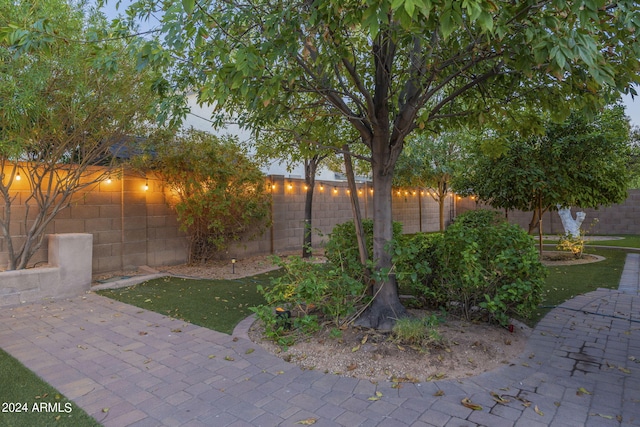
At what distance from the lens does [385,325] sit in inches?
152

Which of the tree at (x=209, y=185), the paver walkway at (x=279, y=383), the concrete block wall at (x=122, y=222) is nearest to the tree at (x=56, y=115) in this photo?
the concrete block wall at (x=122, y=222)

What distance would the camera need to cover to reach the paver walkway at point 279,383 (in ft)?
8.07

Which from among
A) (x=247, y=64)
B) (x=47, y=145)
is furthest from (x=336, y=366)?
(x=47, y=145)

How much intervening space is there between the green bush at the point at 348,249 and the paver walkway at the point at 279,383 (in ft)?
4.15

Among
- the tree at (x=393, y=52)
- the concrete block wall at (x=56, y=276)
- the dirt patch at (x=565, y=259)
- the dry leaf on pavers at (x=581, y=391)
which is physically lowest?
the dry leaf on pavers at (x=581, y=391)

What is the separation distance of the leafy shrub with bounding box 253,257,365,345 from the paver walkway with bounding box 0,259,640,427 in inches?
13.8

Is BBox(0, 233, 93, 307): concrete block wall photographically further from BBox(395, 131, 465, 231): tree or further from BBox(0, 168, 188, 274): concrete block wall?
BBox(395, 131, 465, 231): tree

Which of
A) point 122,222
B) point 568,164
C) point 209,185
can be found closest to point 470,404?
point 209,185

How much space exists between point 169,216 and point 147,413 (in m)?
5.69

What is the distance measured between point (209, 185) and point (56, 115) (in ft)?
9.30

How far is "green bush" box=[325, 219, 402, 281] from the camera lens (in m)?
4.14

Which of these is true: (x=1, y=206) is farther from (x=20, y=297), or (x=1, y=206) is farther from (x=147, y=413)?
(x=147, y=413)

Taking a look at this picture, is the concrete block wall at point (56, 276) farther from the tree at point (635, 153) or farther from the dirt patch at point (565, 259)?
the tree at point (635, 153)

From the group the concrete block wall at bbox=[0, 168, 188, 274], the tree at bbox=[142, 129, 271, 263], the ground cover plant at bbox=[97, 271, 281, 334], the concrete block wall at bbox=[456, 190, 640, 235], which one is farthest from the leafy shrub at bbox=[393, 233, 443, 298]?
the concrete block wall at bbox=[456, 190, 640, 235]
